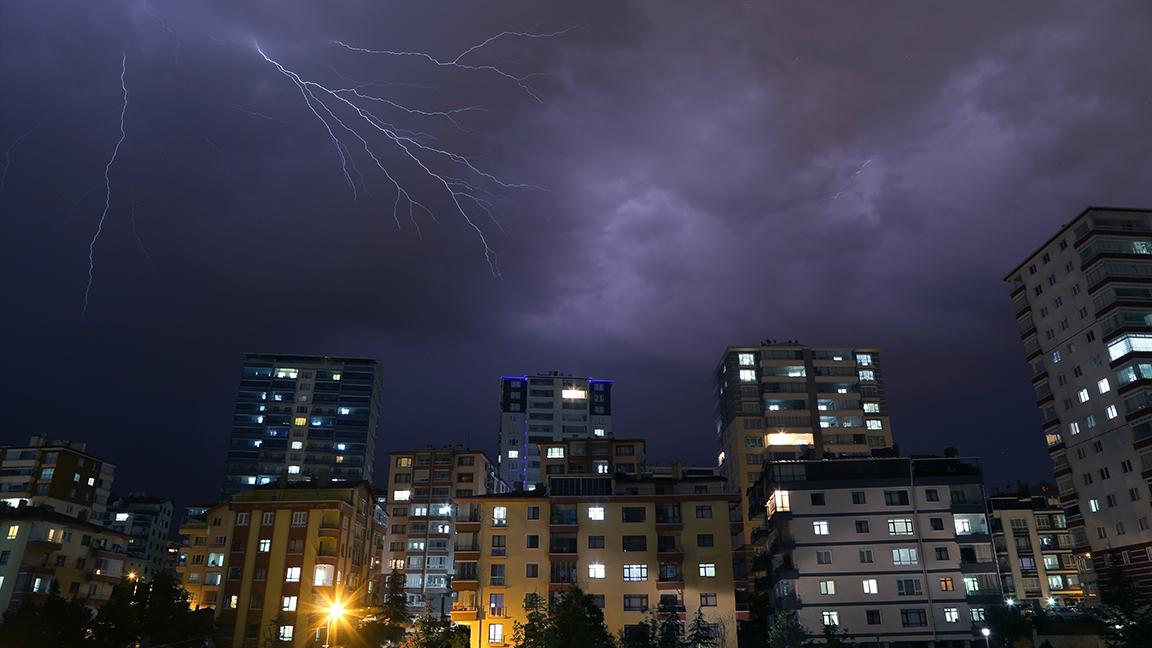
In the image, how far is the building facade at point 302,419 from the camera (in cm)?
17325

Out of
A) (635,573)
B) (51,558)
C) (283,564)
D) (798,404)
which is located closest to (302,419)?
(51,558)

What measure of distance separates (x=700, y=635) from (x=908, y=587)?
22346 mm

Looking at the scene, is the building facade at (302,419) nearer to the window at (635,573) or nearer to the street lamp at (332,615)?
the window at (635,573)

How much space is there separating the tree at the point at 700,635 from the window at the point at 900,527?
20.4m

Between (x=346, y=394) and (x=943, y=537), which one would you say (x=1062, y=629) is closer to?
(x=943, y=537)

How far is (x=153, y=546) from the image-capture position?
158 metres

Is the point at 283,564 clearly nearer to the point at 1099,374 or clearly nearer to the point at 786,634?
the point at 786,634

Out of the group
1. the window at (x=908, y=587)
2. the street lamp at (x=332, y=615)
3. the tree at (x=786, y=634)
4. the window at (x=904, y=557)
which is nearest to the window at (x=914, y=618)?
the window at (x=908, y=587)

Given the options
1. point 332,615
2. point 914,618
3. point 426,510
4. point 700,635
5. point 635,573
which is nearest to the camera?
point 332,615

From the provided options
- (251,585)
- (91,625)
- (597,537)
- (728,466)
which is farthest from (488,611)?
(728,466)

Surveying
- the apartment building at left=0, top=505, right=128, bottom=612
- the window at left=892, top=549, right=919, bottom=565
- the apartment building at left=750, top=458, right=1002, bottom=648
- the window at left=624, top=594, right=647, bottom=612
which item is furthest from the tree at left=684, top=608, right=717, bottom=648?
the apartment building at left=0, top=505, right=128, bottom=612

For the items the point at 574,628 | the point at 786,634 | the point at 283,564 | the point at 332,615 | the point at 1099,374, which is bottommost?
the point at 786,634

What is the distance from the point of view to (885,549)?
70.6m

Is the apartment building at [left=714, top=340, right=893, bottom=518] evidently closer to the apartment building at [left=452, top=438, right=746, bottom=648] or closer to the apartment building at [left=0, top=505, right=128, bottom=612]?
the apartment building at [left=452, top=438, right=746, bottom=648]
